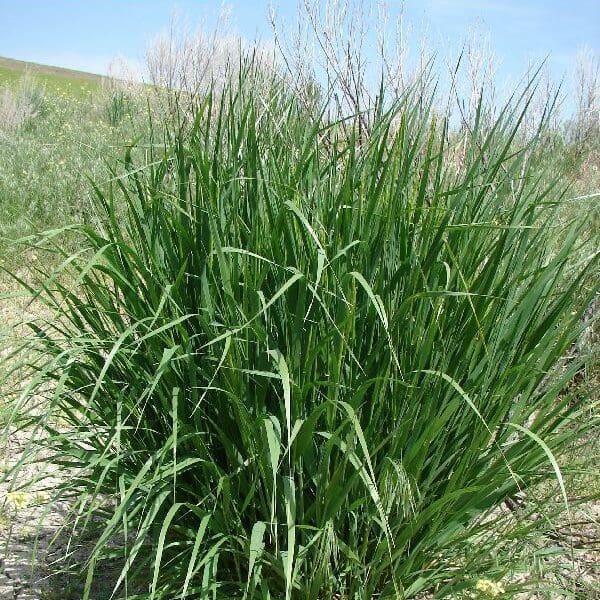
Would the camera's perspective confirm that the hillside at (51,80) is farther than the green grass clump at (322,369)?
Yes

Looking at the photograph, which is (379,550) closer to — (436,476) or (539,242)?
(436,476)

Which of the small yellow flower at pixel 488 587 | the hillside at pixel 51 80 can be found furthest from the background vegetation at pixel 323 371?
the hillside at pixel 51 80

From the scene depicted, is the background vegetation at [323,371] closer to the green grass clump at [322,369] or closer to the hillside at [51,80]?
the green grass clump at [322,369]

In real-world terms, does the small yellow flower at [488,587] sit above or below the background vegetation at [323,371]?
below

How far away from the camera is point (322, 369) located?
1.65m

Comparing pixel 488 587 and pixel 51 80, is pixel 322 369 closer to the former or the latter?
pixel 488 587

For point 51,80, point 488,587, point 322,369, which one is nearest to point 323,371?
point 322,369

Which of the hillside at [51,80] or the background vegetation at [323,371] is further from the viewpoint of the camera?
the hillside at [51,80]

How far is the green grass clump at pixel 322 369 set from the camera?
5.10 feet

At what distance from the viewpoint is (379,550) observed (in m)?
1.64

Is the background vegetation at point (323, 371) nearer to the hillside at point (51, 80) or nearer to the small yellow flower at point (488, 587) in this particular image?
the small yellow flower at point (488, 587)

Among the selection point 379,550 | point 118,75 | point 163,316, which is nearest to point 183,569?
point 379,550

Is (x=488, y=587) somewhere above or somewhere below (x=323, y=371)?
below

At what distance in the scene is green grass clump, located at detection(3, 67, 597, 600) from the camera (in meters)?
1.55
